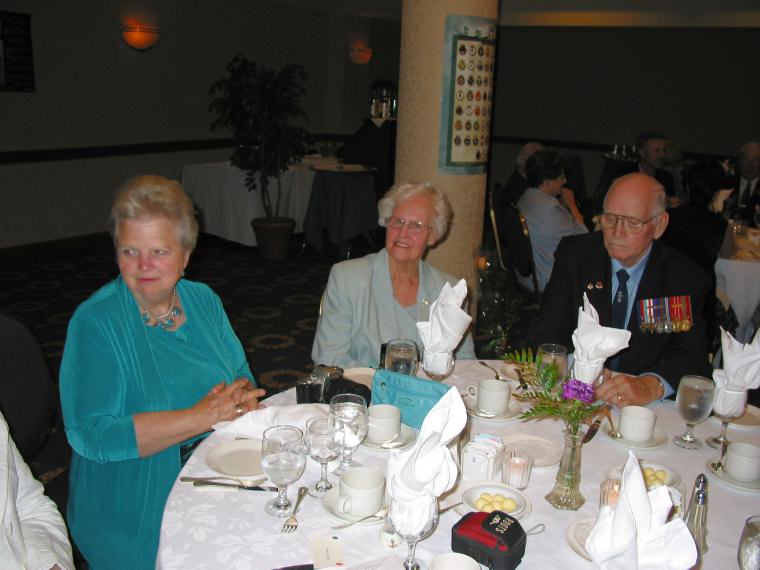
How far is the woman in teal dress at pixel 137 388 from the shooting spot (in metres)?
1.87

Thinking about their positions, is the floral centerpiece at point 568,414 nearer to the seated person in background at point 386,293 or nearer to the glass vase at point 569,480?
the glass vase at point 569,480

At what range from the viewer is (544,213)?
17.6 feet

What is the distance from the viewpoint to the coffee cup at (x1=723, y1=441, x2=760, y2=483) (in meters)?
1.71

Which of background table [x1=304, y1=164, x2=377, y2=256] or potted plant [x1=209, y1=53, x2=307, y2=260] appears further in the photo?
background table [x1=304, y1=164, x2=377, y2=256]

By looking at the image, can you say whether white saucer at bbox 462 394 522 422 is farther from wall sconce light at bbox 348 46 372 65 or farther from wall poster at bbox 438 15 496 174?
wall sconce light at bbox 348 46 372 65

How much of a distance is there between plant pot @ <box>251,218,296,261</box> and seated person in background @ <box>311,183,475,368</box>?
4.79m

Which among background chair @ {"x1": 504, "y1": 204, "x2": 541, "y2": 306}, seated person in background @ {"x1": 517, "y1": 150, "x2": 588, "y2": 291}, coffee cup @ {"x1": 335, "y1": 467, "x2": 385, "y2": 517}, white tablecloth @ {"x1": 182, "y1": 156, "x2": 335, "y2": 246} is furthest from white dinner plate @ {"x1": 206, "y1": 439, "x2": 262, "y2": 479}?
white tablecloth @ {"x1": 182, "y1": 156, "x2": 335, "y2": 246}

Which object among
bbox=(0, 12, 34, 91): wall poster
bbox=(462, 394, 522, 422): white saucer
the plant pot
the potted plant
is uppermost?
bbox=(0, 12, 34, 91): wall poster

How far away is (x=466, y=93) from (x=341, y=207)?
3.54 meters

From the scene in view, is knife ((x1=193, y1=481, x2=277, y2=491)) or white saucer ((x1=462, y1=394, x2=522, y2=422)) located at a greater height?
white saucer ((x1=462, y1=394, x2=522, y2=422))

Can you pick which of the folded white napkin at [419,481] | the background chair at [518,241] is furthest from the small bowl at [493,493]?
the background chair at [518,241]

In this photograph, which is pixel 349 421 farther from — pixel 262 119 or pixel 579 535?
pixel 262 119

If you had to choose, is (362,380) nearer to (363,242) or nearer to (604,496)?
(604,496)

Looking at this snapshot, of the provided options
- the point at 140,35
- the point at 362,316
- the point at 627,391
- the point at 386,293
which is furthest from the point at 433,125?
the point at 140,35
